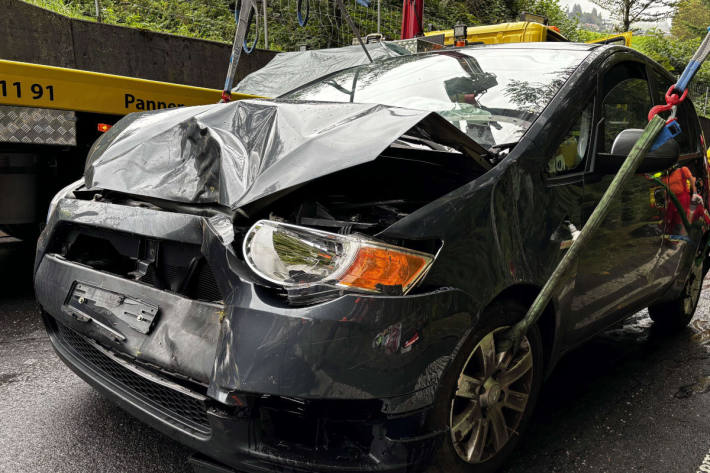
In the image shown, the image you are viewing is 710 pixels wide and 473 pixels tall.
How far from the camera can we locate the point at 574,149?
2.54 meters

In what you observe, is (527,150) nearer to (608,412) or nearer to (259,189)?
(259,189)

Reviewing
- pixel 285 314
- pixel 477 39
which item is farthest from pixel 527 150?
pixel 477 39

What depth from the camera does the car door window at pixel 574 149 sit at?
2414mm

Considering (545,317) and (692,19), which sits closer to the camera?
(545,317)

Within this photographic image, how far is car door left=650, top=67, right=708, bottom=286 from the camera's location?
131 inches

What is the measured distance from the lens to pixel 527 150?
2275mm

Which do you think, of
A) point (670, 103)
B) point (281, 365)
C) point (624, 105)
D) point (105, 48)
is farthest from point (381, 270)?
point (105, 48)

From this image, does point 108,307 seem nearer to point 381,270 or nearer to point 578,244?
point 381,270

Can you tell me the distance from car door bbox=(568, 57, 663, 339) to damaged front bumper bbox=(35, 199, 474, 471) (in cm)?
100

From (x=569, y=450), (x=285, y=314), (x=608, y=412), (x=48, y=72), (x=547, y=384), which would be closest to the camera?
(x=285, y=314)

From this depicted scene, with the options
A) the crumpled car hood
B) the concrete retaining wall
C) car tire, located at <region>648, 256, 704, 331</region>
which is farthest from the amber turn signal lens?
the concrete retaining wall

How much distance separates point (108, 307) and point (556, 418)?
214cm

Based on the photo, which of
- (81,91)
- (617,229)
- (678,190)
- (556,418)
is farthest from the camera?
(81,91)

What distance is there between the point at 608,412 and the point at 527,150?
1.56 metres
